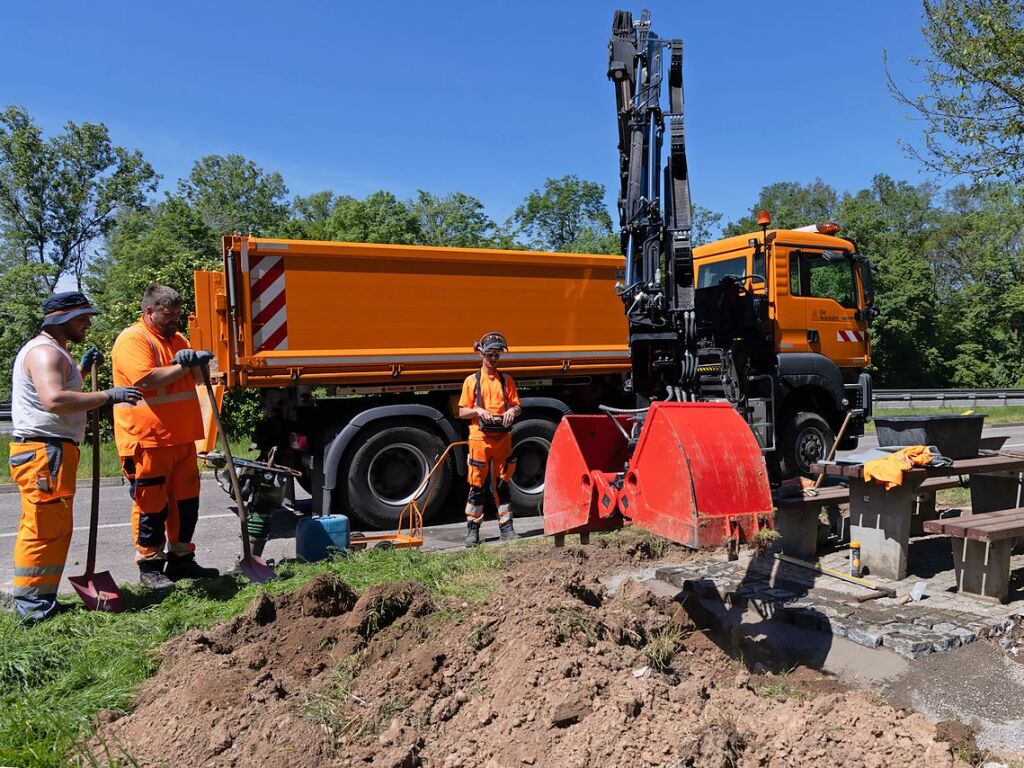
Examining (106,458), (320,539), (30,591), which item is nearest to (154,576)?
(30,591)

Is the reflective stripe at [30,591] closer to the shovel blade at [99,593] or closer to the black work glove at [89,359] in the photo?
the shovel blade at [99,593]

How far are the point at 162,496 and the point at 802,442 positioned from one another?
7.05 m

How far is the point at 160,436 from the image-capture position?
4574 mm

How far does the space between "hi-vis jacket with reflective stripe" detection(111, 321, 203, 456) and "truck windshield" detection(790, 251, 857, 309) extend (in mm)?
6909

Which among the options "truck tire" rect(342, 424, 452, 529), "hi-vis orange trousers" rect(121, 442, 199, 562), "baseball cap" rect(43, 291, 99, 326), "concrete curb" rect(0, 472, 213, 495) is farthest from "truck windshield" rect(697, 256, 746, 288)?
"concrete curb" rect(0, 472, 213, 495)

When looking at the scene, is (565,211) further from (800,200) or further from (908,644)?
(908,644)

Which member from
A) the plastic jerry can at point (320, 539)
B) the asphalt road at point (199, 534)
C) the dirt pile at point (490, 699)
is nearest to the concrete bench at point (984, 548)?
the dirt pile at point (490, 699)

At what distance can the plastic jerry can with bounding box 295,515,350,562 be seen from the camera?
216 inches

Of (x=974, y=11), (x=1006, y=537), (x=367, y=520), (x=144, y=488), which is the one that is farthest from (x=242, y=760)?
(x=974, y=11)

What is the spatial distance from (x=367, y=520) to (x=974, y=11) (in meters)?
10.4

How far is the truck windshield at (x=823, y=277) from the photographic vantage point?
8844mm

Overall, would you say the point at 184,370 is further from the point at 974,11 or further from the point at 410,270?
the point at 974,11

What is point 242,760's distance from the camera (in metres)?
2.52

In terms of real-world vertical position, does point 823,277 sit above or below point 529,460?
above
